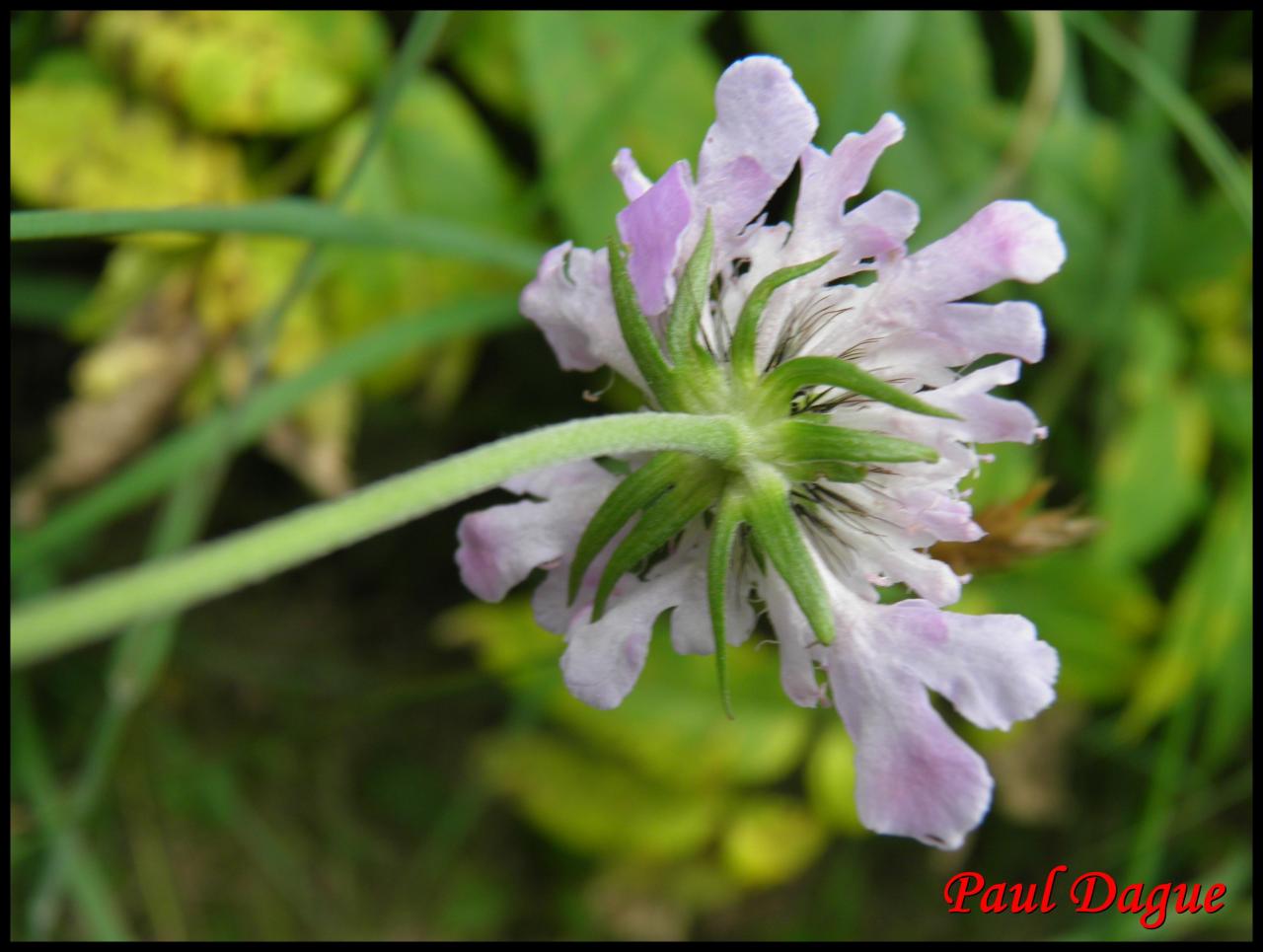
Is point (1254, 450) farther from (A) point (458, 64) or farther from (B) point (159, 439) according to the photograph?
(B) point (159, 439)

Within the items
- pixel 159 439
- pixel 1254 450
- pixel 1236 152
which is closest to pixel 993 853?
pixel 1254 450

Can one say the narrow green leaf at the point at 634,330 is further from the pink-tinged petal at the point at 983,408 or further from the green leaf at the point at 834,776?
the green leaf at the point at 834,776

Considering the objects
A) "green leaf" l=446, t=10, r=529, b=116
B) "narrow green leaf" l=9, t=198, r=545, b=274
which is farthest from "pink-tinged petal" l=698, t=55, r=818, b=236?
"green leaf" l=446, t=10, r=529, b=116

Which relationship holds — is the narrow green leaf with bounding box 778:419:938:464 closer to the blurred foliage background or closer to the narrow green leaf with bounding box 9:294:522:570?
the blurred foliage background

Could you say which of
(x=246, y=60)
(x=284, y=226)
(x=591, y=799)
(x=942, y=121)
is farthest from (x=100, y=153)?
(x=591, y=799)

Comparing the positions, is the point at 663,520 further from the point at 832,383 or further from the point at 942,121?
the point at 942,121

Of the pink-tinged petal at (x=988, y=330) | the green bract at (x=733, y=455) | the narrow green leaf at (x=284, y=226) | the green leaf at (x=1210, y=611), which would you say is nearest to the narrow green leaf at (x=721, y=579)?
the green bract at (x=733, y=455)
